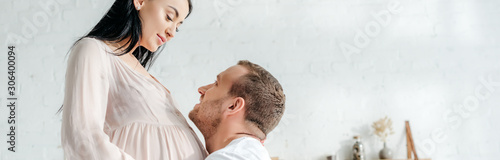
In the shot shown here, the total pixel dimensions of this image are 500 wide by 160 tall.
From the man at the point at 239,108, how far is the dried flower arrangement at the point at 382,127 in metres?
2.31

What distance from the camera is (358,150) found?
11.5 feet

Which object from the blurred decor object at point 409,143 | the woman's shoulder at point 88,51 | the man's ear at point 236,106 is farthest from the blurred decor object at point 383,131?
the woman's shoulder at point 88,51

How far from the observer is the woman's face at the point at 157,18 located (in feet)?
4.49

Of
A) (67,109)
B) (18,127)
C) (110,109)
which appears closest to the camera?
(67,109)

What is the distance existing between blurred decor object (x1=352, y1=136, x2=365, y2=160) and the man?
7.31ft

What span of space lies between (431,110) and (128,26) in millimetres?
2964

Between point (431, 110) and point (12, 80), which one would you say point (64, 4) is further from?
point (431, 110)

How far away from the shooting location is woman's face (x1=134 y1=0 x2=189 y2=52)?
4.49 feet

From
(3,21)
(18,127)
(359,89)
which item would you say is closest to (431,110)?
(359,89)

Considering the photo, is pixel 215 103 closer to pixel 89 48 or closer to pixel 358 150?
pixel 89 48

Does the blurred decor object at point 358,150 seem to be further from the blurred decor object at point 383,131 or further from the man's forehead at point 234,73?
the man's forehead at point 234,73

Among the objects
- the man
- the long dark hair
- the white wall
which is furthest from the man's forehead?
the white wall

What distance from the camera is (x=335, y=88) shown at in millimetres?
3658

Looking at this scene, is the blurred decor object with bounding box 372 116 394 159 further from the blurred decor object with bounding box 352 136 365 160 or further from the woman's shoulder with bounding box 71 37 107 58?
the woman's shoulder with bounding box 71 37 107 58
